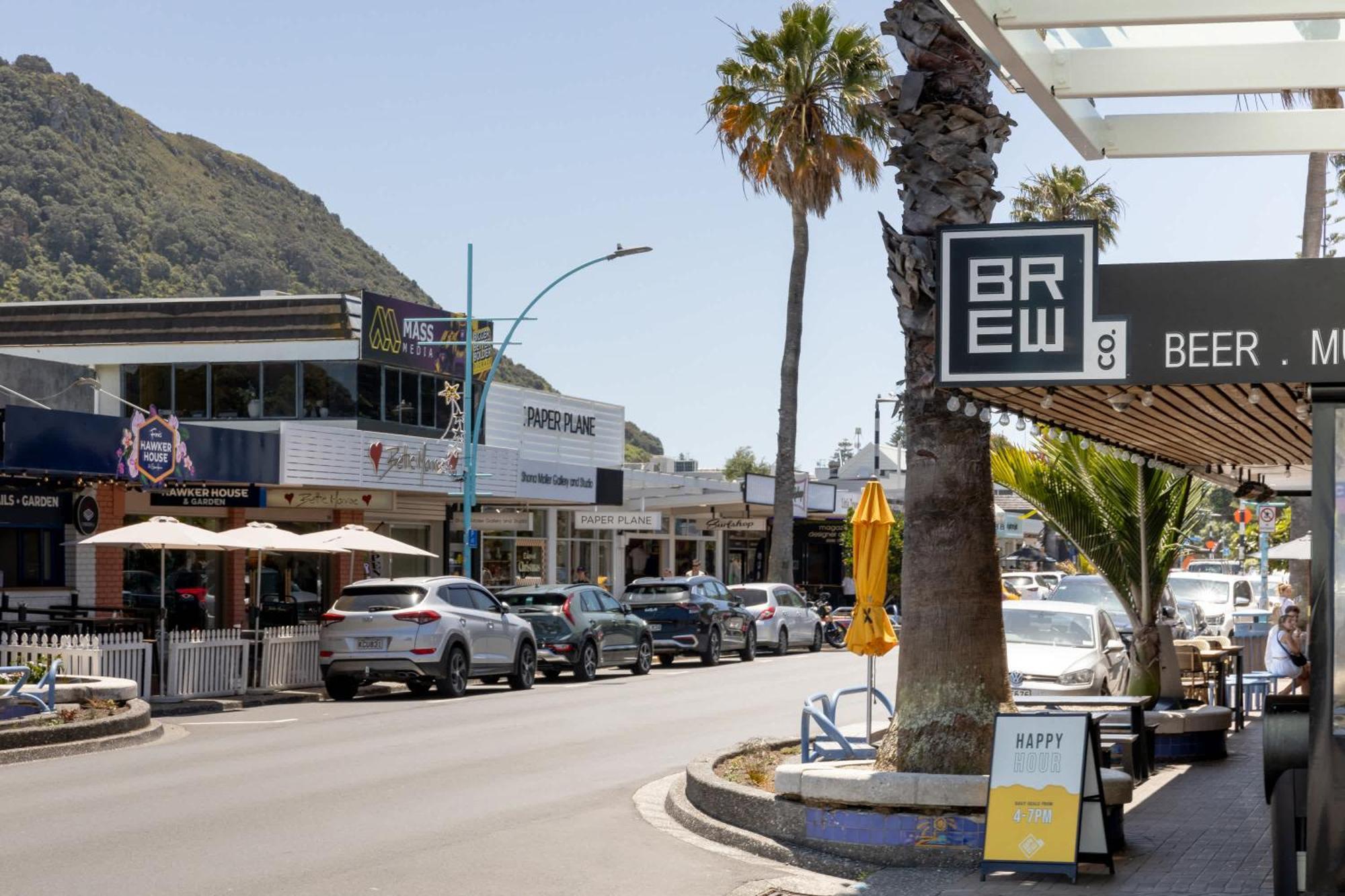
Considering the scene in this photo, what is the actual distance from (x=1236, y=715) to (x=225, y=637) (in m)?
13.1

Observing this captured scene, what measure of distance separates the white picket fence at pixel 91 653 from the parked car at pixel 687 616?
11.1 m

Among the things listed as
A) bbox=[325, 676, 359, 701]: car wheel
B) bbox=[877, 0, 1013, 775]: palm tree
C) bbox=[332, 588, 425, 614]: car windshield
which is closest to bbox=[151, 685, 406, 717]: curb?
bbox=[325, 676, 359, 701]: car wheel

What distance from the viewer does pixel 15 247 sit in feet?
316

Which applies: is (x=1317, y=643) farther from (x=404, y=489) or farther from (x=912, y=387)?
(x=404, y=489)

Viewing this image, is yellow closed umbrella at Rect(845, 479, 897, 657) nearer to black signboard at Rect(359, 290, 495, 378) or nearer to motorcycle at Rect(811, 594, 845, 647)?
black signboard at Rect(359, 290, 495, 378)

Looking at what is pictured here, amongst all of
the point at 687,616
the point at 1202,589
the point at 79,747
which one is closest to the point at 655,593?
the point at 687,616

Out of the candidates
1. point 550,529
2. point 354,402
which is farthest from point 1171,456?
point 550,529

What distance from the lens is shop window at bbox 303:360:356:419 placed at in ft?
119

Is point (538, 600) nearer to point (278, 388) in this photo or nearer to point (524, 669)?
point (524, 669)

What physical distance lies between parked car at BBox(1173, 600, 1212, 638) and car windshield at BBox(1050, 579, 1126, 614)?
4.02 ft

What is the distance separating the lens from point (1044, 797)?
941 centimetres

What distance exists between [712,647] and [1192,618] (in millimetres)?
8621

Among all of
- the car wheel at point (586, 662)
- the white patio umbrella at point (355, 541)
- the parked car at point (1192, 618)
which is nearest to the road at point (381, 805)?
the white patio umbrella at point (355, 541)

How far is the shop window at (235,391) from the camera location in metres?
37.0
